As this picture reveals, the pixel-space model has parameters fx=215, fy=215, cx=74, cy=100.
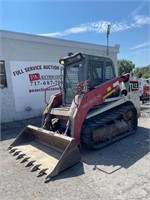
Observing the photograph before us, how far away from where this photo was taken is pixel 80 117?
206 inches

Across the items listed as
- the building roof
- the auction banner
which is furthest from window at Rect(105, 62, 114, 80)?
the building roof

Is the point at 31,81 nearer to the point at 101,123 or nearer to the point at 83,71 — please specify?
the point at 83,71

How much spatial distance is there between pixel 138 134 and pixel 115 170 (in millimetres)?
2808

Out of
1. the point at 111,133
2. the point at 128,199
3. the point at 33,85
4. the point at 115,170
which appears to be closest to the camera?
the point at 128,199

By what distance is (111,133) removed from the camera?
610 cm

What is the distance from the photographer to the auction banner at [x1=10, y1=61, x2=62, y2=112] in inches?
402

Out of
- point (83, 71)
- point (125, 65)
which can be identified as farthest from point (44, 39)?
point (125, 65)

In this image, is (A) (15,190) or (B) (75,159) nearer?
(A) (15,190)

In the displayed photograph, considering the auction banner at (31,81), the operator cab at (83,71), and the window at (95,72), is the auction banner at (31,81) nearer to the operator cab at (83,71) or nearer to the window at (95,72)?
the operator cab at (83,71)

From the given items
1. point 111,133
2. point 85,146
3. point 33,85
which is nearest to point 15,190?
point 85,146

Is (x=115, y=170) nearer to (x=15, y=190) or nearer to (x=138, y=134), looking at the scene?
(x=15, y=190)

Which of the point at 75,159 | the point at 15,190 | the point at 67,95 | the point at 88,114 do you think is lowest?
the point at 15,190

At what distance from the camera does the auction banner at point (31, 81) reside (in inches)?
402

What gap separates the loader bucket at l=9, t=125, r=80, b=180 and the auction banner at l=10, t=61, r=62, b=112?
14.7ft
